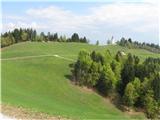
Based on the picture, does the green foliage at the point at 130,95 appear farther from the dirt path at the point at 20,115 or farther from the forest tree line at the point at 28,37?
the forest tree line at the point at 28,37

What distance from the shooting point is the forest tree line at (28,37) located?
→ 115875mm

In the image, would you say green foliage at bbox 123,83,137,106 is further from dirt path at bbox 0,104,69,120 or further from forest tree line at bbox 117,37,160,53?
forest tree line at bbox 117,37,160,53

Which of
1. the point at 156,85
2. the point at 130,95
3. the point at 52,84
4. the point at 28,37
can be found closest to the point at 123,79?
the point at 130,95

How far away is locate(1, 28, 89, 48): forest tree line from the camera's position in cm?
11588

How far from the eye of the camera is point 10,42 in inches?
4518

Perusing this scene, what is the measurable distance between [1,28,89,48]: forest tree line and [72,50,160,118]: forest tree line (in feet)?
169

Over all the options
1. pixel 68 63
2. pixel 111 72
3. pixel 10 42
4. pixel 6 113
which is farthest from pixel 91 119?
pixel 10 42

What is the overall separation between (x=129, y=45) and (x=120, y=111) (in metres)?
78.8

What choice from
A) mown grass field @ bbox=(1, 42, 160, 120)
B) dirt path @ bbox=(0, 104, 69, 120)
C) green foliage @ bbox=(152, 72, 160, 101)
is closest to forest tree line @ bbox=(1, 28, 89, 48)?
mown grass field @ bbox=(1, 42, 160, 120)

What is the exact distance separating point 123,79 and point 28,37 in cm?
6369

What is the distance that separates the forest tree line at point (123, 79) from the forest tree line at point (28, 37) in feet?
169

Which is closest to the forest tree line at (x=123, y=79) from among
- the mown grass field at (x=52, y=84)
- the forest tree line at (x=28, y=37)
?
the mown grass field at (x=52, y=84)

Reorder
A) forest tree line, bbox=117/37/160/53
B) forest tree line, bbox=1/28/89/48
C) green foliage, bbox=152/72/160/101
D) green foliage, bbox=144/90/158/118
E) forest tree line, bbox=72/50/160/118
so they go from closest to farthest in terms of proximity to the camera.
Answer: green foliage, bbox=144/90/158/118
green foliage, bbox=152/72/160/101
forest tree line, bbox=72/50/160/118
forest tree line, bbox=1/28/89/48
forest tree line, bbox=117/37/160/53

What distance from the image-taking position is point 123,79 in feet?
210
